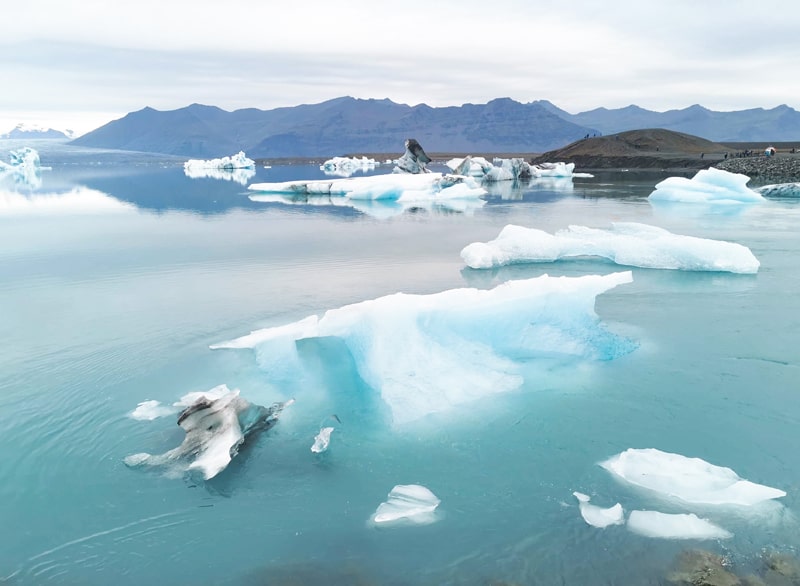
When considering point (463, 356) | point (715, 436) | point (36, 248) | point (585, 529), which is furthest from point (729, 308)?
point (36, 248)

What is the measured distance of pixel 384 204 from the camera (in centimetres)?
2780

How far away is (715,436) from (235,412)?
14.7 ft

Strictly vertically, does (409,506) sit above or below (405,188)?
below

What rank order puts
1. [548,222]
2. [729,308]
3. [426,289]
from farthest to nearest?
[548,222] → [426,289] → [729,308]

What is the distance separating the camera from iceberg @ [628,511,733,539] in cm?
412

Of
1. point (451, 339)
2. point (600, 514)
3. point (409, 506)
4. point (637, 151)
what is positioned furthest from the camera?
point (637, 151)

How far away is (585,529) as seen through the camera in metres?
4.24

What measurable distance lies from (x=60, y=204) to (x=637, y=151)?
178ft

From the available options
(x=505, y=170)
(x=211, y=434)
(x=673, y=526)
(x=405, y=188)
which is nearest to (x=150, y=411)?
(x=211, y=434)

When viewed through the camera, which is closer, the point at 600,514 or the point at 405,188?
the point at 600,514

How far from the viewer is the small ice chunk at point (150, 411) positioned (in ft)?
19.4

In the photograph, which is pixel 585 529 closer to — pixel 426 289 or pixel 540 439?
pixel 540 439

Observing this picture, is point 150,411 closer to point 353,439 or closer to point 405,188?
point 353,439

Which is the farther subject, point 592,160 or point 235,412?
point 592,160
